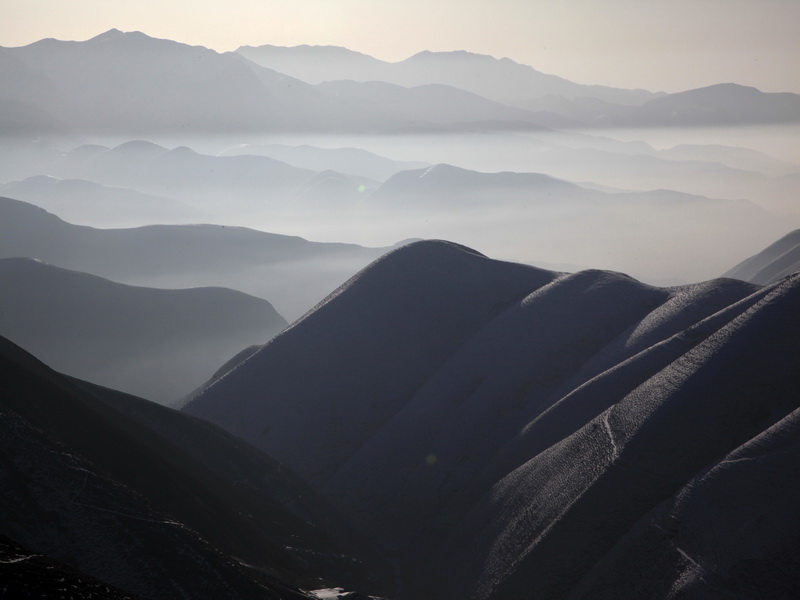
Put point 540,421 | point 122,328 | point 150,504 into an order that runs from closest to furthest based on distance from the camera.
→ point 150,504 → point 540,421 → point 122,328

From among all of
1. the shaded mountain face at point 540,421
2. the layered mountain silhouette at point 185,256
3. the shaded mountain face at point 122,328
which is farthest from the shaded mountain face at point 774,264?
the shaded mountain face at point 122,328

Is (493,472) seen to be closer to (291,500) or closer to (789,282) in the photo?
(291,500)

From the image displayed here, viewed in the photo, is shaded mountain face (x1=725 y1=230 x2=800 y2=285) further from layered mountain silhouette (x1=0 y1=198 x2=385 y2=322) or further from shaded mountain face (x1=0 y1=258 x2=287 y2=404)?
shaded mountain face (x1=0 y1=258 x2=287 y2=404)

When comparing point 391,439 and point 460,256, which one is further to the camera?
point 460,256

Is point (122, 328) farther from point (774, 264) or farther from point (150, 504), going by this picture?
point (774, 264)

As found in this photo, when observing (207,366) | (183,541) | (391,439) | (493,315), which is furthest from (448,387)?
(207,366)

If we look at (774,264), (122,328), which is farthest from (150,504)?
(774,264)

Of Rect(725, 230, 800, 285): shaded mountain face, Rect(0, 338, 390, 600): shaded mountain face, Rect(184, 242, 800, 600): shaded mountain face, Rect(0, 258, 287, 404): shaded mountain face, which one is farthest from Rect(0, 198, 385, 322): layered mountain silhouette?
Rect(0, 338, 390, 600): shaded mountain face
